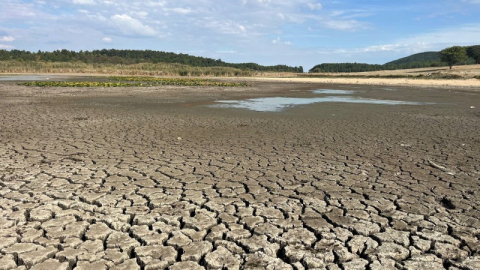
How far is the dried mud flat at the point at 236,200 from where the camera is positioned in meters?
3.35

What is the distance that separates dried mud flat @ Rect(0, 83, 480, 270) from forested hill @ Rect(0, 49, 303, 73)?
98.5 meters

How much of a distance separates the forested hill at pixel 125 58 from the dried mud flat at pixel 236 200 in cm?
9848

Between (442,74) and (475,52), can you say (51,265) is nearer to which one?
(442,74)

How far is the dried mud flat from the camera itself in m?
3.35

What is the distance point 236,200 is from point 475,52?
4395 inches

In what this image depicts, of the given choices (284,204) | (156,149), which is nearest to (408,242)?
(284,204)

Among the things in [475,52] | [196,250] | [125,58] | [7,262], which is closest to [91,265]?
[7,262]

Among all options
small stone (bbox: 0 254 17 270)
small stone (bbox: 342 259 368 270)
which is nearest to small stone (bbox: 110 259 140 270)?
small stone (bbox: 0 254 17 270)

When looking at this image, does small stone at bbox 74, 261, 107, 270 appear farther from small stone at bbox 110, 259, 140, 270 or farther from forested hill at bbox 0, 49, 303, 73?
forested hill at bbox 0, 49, 303, 73

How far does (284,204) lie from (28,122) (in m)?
9.29

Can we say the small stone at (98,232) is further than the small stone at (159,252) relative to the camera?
Yes

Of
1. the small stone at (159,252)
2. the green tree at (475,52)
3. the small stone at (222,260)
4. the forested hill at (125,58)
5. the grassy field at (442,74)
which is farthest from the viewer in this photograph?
the forested hill at (125,58)

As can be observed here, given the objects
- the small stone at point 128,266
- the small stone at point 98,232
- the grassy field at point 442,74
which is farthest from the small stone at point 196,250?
the grassy field at point 442,74

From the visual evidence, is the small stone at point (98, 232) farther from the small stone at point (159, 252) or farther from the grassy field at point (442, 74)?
the grassy field at point (442, 74)
